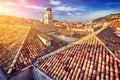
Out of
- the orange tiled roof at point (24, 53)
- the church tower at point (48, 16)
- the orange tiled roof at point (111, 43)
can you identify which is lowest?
the orange tiled roof at point (24, 53)

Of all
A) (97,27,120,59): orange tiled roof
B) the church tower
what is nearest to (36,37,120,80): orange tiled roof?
(97,27,120,59): orange tiled roof

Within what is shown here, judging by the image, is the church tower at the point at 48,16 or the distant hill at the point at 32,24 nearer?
the distant hill at the point at 32,24

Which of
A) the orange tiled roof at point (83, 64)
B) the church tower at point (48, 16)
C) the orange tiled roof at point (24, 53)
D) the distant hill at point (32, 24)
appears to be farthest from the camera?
the church tower at point (48, 16)

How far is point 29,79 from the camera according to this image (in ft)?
32.6

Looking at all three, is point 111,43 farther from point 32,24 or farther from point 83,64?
point 32,24

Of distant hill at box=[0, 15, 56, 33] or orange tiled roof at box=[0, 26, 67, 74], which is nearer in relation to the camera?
orange tiled roof at box=[0, 26, 67, 74]

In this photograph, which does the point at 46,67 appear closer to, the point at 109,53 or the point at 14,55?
the point at 14,55

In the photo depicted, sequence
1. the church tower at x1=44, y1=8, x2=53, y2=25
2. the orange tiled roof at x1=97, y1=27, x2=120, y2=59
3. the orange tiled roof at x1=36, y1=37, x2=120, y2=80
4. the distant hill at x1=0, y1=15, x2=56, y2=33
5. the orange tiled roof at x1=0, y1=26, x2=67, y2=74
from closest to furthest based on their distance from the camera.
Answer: the orange tiled roof at x1=36, y1=37, x2=120, y2=80 < the orange tiled roof at x1=97, y1=27, x2=120, y2=59 < the orange tiled roof at x1=0, y1=26, x2=67, y2=74 < the distant hill at x1=0, y1=15, x2=56, y2=33 < the church tower at x1=44, y1=8, x2=53, y2=25

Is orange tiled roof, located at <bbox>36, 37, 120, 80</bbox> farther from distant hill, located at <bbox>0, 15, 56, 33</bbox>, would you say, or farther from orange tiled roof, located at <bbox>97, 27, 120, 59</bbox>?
distant hill, located at <bbox>0, 15, 56, 33</bbox>

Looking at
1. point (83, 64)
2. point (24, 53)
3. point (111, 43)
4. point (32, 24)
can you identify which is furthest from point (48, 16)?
point (83, 64)

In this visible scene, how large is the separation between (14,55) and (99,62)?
6.51m

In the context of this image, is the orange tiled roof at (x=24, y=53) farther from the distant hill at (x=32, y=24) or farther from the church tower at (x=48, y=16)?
the church tower at (x=48, y=16)

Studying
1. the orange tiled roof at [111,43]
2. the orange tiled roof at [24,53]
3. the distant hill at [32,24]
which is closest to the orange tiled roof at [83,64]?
the orange tiled roof at [111,43]

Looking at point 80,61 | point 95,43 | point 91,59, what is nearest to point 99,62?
point 91,59
